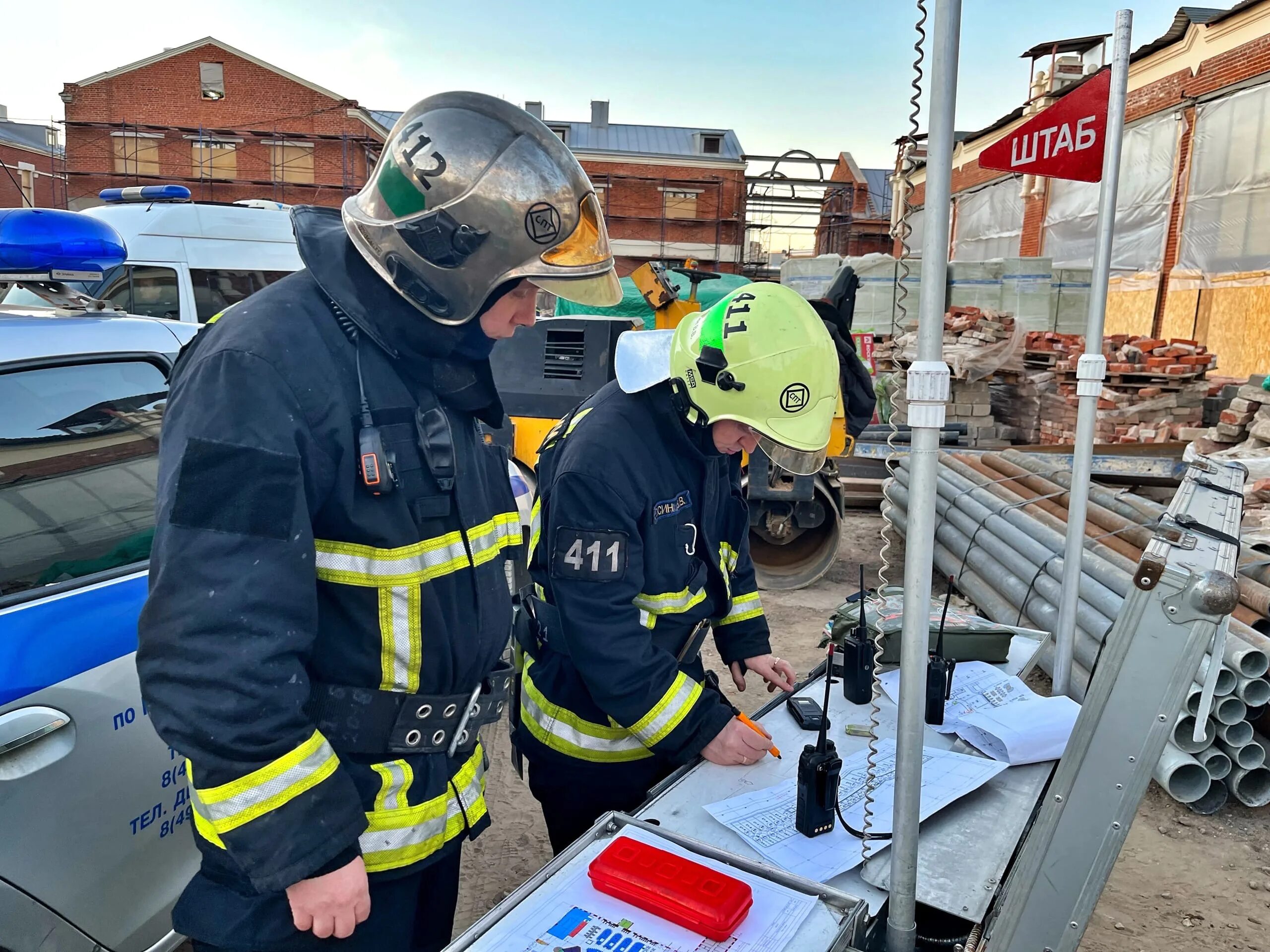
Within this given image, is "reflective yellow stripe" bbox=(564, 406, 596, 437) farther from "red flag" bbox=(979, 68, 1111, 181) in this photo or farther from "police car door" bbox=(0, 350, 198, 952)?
"red flag" bbox=(979, 68, 1111, 181)

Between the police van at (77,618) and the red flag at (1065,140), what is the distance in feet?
9.01

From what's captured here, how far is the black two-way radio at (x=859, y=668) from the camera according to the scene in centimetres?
255

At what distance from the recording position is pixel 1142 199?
14.9 metres

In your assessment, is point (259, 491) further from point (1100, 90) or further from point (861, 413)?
point (861, 413)

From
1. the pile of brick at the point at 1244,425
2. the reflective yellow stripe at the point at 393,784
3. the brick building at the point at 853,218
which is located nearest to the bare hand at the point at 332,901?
the reflective yellow stripe at the point at 393,784

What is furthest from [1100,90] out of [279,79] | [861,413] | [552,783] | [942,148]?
[279,79]

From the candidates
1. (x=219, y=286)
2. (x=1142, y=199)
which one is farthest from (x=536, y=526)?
(x=1142, y=199)

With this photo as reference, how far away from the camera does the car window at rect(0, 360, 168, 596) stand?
→ 216cm

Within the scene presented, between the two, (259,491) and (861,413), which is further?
(861,413)

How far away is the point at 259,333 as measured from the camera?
52.4 inches

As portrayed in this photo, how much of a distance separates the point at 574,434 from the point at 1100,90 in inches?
81.2

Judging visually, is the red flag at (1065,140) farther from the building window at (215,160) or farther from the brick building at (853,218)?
the building window at (215,160)

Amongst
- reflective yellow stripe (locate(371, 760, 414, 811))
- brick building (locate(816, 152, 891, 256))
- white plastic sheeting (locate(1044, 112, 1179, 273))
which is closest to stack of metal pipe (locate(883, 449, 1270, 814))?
reflective yellow stripe (locate(371, 760, 414, 811))

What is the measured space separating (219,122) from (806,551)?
32.4 m
